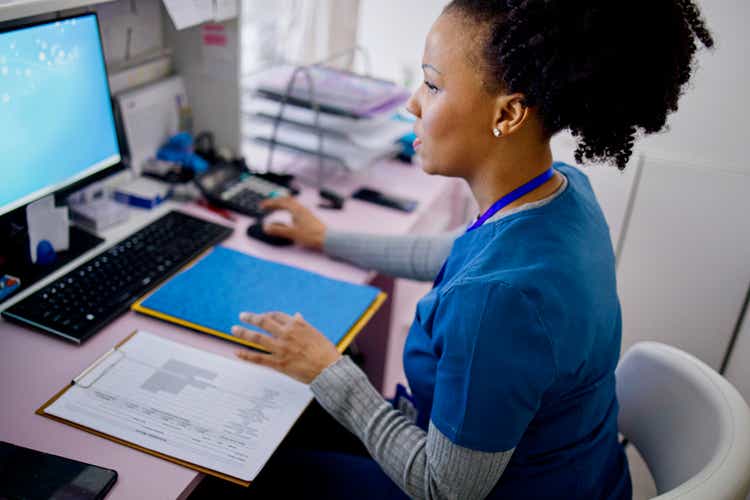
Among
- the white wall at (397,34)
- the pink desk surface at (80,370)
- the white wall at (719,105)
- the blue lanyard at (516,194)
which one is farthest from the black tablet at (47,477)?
the white wall at (397,34)

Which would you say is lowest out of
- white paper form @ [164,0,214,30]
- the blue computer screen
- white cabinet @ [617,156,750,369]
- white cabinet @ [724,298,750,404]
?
white cabinet @ [724,298,750,404]

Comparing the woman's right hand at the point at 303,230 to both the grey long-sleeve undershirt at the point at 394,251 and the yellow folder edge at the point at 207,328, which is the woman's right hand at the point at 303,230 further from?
the yellow folder edge at the point at 207,328

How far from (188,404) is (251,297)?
295 millimetres

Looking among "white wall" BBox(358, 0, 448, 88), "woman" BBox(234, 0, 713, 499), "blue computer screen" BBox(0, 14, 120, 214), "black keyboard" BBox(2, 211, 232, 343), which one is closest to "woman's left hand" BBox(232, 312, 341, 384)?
"woman" BBox(234, 0, 713, 499)

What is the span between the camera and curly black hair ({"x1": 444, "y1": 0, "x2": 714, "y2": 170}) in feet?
2.67

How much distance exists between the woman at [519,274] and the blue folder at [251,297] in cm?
12

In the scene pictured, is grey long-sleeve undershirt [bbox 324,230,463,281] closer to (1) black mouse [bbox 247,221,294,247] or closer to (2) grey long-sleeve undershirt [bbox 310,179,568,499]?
(1) black mouse [bbox 247,221,294,247]

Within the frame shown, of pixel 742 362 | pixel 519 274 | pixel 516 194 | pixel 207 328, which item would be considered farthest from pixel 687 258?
Result: pixel 207 328

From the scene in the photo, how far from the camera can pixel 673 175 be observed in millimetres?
1769

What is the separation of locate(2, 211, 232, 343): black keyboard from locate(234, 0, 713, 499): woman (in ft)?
0.86

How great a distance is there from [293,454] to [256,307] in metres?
0.28

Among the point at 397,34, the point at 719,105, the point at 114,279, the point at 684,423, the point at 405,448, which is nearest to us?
the point at 405,448

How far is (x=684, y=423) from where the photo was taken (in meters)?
1.09

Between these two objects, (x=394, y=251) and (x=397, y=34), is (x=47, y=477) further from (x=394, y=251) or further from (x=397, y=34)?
(x=397, y=34)
